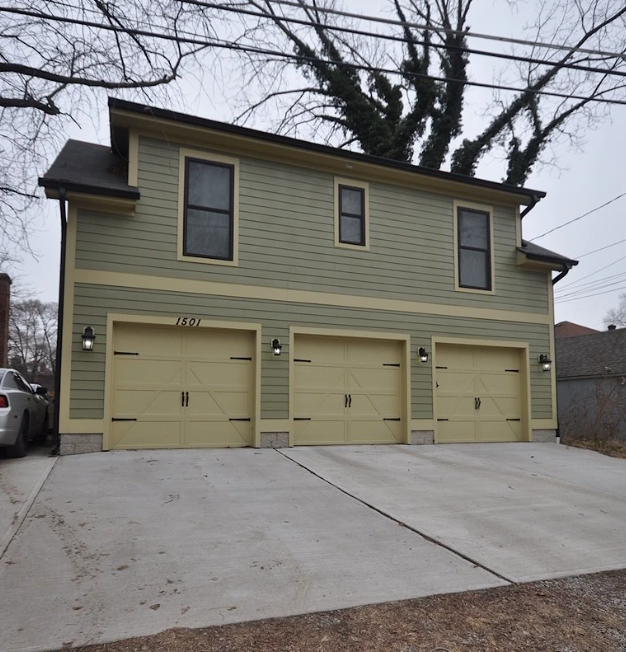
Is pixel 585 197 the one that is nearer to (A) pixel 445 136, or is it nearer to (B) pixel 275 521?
(A) pixel 445 136

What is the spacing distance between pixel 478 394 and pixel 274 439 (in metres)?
4.53

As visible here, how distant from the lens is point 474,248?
11.5 metres

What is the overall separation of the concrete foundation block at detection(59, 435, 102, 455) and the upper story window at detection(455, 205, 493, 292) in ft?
24.4

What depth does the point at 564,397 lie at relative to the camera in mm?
22734

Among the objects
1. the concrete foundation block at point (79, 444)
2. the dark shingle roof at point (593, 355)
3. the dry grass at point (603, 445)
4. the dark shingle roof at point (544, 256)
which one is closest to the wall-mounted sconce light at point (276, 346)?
the concrete foundation block at point (79, 444)

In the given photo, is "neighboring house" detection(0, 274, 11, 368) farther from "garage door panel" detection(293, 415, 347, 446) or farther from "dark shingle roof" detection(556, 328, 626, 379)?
"dark shingle roof" detection(556, 328, 626, 379)

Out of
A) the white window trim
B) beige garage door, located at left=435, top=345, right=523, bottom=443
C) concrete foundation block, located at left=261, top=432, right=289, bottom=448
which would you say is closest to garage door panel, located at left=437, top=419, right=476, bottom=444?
beige garage door, located at left=435, top=345, right=523, bottom=443

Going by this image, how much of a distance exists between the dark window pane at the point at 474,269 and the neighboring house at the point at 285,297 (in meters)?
0.05

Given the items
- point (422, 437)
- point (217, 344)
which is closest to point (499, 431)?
point (422, 437)

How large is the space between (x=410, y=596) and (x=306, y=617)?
78cm

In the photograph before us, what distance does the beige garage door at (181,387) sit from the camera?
8.59 meters

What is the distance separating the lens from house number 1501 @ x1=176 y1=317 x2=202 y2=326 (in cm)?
888

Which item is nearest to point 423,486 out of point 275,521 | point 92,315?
point 275,521

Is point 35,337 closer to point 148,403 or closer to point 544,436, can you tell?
point 148,403
